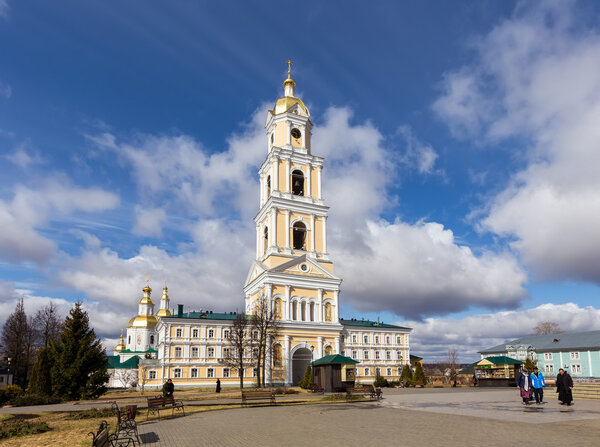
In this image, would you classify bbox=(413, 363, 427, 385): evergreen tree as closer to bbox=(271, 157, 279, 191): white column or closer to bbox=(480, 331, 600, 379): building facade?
bbox=(480, 331, 600, 379): building facade

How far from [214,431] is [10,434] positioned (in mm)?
6225

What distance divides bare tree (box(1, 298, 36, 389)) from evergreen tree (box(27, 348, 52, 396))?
23826 mm

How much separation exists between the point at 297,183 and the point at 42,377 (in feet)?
110

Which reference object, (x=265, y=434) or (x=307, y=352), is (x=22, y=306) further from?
(x=265, y=434)

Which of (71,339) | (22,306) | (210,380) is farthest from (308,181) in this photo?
(22,306)

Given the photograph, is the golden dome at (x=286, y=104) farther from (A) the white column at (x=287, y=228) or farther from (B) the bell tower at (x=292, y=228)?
(A) the white column at (x=287, y=228)

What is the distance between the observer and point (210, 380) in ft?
157

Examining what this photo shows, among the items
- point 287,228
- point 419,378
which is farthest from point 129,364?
point 419,378

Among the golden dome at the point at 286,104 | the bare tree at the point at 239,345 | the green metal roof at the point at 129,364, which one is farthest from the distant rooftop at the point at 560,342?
the green metal roof at the point at 129,364

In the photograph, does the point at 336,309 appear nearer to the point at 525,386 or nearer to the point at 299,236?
→ the point at 299,236

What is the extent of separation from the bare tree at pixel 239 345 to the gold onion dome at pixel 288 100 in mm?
26205

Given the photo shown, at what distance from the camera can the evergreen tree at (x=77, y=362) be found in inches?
1188

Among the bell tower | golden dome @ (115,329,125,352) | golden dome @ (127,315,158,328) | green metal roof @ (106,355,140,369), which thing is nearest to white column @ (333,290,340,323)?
the bell tower

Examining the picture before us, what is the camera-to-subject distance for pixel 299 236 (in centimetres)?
5516
